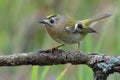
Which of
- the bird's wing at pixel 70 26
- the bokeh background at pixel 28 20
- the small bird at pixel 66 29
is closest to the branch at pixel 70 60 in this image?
the small bird at pixel 66 29

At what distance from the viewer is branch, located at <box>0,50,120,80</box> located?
2.36 metres

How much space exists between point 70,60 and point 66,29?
118cm

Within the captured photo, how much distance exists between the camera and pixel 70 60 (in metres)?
2.62

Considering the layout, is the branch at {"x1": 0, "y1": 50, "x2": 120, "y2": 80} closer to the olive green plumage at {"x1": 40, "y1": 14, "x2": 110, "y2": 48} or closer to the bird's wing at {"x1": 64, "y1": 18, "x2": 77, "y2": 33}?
the olive green plumage at {"x1": 40, "y1": 14, "x2": 110, "y2": 48}

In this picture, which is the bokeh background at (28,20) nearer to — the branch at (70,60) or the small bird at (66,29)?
the small bird at (66,29)

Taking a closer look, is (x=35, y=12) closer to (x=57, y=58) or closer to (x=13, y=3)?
(x=13, y=3)

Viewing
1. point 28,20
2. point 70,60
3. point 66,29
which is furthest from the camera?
point 28,20

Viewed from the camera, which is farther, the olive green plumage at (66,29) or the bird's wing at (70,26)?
the bird's wing at (70,26)

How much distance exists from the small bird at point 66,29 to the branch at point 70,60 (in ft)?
2.64

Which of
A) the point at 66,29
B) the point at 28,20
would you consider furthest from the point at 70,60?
the point at 28,20

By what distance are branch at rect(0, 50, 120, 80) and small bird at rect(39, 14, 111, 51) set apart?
0.80m

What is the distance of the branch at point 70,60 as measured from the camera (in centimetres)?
236

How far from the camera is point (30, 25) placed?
484 cm

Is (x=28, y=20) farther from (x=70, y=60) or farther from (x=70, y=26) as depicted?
(x=70, y=60)
